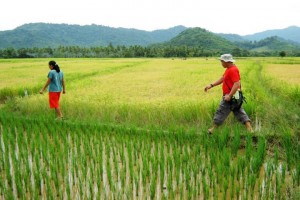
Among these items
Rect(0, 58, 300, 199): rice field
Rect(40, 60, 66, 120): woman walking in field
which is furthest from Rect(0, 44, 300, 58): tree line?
Rect(0, 58, 300, 199): rice field

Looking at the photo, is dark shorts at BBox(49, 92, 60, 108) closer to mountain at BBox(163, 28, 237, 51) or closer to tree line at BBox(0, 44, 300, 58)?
tree line at BBox(0, 44, 300, 58)

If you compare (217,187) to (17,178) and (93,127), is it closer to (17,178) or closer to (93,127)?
(17,178)

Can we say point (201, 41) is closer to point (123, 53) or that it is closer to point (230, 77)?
point (123, 53)

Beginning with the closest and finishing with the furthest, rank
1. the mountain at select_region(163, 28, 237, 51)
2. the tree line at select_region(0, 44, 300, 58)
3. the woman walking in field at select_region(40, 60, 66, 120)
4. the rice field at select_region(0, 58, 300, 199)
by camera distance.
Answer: the rice field at select_region(0, 58, 300, 199)
the woman walking in field at select_region(40, 60, 66, 120)
the tree line at select_region(0, 44, 300, 58)
the mountain at select_region(163, 28, 237, 51)

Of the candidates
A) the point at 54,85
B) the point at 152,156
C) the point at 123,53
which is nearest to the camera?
the point at 152,156

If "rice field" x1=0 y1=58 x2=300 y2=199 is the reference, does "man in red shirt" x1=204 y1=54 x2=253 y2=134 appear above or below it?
above

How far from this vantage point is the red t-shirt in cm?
540

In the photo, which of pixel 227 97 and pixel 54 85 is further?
pixel 54 85

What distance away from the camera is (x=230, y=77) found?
546 centimetres

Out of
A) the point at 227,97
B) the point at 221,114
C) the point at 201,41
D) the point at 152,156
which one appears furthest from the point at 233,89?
the point at 201,41

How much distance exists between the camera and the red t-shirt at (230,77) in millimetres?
5402

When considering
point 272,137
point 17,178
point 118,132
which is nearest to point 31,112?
point 118,132

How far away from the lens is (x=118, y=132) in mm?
5977

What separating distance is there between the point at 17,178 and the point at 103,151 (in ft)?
5.18
